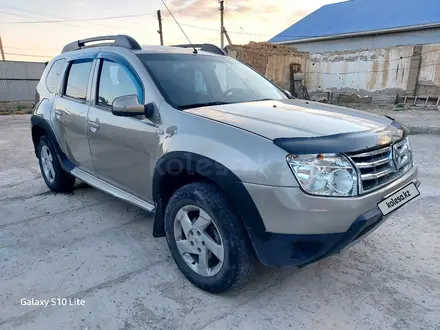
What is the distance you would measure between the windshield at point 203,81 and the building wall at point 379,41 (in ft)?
69.8

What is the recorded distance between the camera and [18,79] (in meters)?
21.1

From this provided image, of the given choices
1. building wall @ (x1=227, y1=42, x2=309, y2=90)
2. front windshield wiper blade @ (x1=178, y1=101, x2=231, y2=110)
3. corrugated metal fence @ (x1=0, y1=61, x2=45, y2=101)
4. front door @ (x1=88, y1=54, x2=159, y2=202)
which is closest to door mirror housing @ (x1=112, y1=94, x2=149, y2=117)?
front door @ (x1=88, y1=54, x2=159, y2=202)

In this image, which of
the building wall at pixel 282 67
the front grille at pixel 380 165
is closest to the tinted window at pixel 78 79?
the front grille at pixel 380 165

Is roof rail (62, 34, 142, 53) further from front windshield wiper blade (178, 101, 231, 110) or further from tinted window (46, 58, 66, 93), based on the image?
front windshield wiper blade (178, 101, 231, 110)

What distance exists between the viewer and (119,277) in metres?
2.66

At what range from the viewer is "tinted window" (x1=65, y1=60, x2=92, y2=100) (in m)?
3.54

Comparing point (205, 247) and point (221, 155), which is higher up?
point (221, 155)

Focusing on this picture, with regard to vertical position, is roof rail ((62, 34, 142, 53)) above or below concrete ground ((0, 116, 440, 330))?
above

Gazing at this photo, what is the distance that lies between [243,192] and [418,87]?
15019 millimetres

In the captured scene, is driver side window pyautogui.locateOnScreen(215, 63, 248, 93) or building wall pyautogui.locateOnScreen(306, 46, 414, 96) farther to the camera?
building wall pyautogui.locateOnScreen(306, 46, 414, 96)

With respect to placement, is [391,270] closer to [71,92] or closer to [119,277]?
[119,277]

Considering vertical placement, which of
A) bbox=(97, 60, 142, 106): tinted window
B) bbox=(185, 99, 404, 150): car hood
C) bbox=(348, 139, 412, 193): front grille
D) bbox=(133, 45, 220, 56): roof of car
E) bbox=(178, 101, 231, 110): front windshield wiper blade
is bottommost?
bbox=(348, 139, 412, 193): front grille

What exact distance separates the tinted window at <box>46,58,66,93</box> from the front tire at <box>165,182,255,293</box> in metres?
2.63

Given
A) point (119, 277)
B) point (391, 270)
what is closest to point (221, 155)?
point (119, 277)
